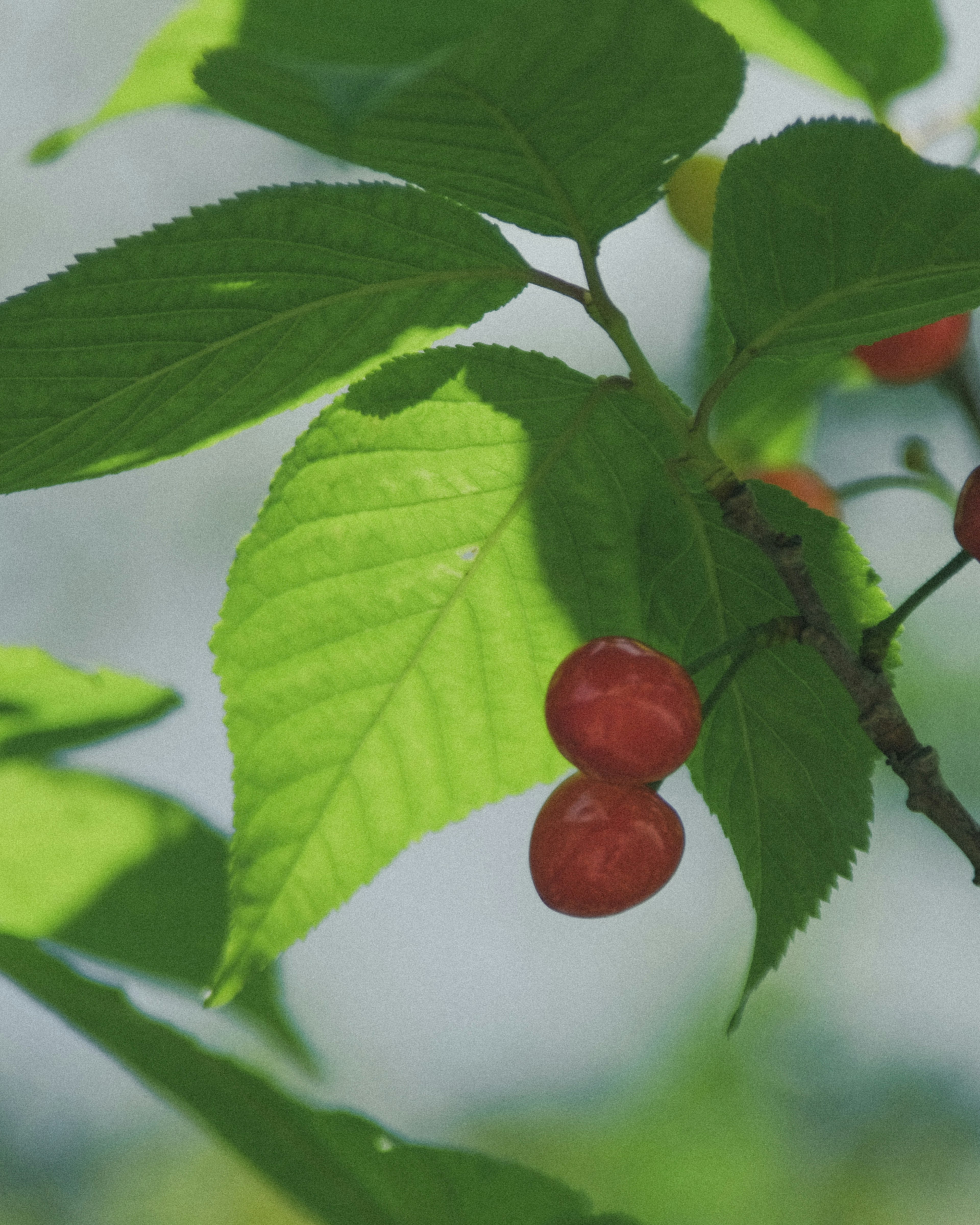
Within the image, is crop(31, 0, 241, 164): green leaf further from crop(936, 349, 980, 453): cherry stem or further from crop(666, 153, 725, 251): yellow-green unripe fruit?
crop(936, 349, 980, 453): cherry stem

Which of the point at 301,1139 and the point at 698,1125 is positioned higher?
the point at 301,1139

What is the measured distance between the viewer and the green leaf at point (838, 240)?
95 centimetres

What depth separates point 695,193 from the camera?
58.2 inches

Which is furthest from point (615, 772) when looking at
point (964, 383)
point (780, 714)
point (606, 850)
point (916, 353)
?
point (964, 383)

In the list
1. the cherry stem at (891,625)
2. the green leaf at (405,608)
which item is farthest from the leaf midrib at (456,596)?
the cherry stem at (891,625)

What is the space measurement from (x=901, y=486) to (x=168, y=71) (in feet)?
4.31

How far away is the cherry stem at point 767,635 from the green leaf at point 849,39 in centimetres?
74

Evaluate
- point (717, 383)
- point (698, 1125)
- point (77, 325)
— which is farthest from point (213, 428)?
point (698, 1125)

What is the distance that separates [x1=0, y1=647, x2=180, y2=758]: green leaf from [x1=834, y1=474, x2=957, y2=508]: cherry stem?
1.20 metres

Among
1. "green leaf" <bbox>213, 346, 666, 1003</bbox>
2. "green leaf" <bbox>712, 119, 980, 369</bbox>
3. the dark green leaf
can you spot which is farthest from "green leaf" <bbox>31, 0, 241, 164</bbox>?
the dark green leaf

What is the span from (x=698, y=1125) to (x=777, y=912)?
6599 millimetres

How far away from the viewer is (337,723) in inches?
47.4

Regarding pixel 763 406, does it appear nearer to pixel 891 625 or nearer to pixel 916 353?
pixel 916 353

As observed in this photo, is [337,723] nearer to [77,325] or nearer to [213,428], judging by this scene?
[213,428]
